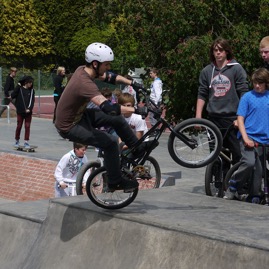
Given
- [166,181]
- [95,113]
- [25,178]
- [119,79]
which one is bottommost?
[25,178]

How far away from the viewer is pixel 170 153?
8.26m

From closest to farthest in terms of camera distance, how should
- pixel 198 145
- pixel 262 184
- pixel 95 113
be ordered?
1. pixel 95 113
2. pixel 198 145
3. pixel 262 184

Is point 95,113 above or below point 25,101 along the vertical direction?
above

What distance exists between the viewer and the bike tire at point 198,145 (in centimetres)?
804

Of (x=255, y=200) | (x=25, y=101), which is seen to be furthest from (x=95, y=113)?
(x=25, y=101)

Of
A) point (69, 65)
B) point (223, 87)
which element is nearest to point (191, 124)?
point (223, 87)

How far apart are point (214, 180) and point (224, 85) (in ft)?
3.89

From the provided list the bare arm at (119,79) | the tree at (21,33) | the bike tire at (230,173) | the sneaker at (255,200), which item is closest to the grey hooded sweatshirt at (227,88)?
the bike tire at (230,173)

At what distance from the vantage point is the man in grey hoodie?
9.29 m

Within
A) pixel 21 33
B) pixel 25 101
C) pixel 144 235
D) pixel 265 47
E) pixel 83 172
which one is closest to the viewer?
pixel 144 235

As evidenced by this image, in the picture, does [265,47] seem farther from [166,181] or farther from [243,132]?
[166,181]

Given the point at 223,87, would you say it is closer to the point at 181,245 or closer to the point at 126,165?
the point at 126,165

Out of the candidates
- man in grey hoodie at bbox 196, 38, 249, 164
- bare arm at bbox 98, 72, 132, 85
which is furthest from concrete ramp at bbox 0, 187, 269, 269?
bare arm at bbox 98, 72, 132, 85

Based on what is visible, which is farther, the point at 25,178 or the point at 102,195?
the point at 25,178
